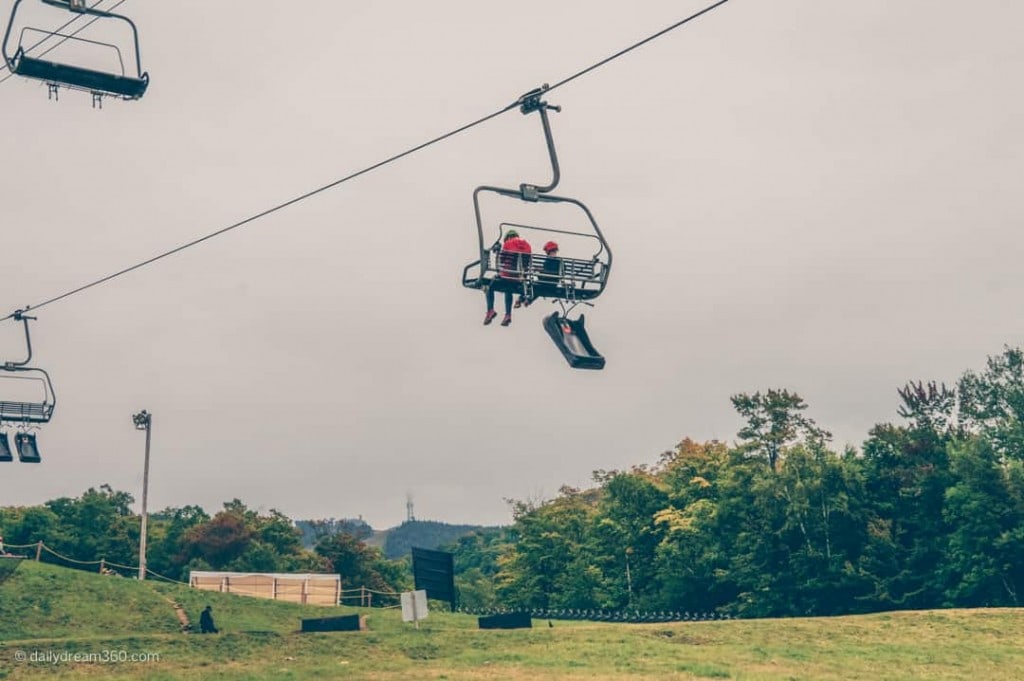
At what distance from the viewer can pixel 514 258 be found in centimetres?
1998

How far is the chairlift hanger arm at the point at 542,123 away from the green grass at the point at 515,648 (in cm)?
2450

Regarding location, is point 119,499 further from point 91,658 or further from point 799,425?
point 91,658

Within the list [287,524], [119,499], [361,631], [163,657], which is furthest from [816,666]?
[119,499]

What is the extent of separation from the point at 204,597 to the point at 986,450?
49.6 meters

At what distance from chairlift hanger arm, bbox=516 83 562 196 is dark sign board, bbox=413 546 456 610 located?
3916cm

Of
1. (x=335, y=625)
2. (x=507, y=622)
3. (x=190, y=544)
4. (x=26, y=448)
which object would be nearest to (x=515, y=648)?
(x=507, y=622)

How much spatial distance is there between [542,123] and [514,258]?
2.71m

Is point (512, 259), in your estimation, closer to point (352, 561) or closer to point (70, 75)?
point (70, 75)

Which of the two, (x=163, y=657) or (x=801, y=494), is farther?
(x=801, y=494)

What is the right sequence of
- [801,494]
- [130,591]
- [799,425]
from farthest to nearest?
[799,425], [801,494], [130,591]

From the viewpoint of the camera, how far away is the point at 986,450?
75562 millimetres

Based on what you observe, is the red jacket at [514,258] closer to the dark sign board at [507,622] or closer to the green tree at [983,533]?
the dark sign board at [507,622]

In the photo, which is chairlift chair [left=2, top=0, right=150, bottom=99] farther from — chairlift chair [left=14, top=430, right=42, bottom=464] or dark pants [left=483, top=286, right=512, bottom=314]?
chairlift chair [left=14, top=430, right=42, bottom=464]

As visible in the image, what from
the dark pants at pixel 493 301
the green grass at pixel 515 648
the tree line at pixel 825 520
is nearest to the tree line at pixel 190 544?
the tree line at pixel 825 520
